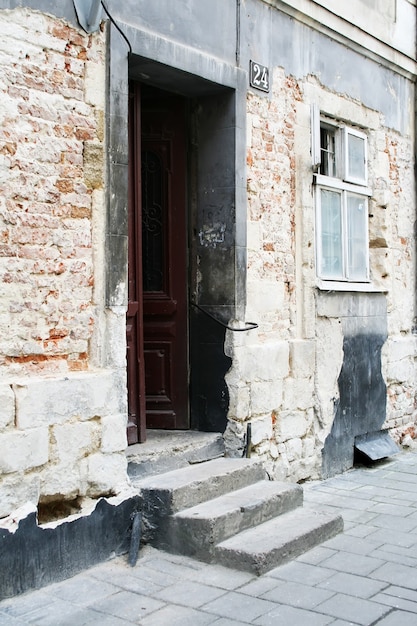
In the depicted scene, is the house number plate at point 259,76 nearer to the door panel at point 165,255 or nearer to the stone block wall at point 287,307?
the stone block wall at point 287,307

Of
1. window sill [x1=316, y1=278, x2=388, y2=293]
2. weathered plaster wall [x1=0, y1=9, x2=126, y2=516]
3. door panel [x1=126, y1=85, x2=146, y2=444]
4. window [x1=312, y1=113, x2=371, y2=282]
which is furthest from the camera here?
window [x1=312, y1=113, x2=371, y2=282]

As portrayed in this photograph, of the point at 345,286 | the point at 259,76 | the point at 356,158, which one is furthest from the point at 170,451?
the point at 356,158

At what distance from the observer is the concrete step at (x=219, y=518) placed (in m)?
4.63

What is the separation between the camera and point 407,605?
4027mm

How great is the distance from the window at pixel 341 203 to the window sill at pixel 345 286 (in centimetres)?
6

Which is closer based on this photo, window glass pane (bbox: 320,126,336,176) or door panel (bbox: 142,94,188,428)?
door panel (bbox: 142,94,188,428)

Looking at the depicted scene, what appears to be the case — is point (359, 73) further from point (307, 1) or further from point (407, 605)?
point (407, 605)

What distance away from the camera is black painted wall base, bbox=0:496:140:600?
404 centimetres

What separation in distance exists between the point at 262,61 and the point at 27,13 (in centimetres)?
242

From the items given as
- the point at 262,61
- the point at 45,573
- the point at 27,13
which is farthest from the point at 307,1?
the point at 45,573

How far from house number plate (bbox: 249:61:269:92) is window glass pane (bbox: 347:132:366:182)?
1391mm

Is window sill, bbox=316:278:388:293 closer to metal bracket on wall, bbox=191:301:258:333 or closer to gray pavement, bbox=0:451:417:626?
metal bracket on wall, bbox=191:301:258:333

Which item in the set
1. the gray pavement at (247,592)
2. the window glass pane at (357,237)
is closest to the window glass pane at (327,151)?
the window glass pane at (357,237)

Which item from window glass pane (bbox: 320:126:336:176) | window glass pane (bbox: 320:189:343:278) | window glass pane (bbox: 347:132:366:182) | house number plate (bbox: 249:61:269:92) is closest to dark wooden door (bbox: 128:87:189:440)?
house number plate (bbox: 249:61:269:92)
